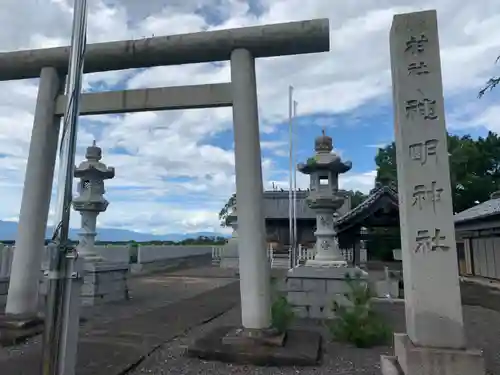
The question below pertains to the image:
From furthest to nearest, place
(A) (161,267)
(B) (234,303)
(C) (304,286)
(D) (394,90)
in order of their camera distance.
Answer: (A) (161,267), (B) (234,303), (C) (304,286), (D) (394,90)

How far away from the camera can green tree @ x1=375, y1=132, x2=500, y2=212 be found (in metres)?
22.5

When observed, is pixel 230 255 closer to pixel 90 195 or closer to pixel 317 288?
pixel 90 195

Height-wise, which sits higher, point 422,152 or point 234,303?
point 422,152

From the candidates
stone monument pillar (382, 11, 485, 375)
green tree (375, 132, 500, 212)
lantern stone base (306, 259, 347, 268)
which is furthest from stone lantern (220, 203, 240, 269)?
stone monument pillar (382, 11, 485, 375)

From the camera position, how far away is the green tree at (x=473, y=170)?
2252cm

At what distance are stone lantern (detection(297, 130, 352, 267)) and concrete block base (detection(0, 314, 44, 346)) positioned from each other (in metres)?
5.00

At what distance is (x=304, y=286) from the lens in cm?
772

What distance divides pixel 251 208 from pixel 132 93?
241cm

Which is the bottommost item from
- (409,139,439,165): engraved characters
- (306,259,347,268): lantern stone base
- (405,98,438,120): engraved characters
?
(306,259,347,268): lantern stone base

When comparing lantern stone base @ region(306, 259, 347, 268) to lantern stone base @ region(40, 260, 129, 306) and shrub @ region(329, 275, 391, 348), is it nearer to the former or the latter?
shrub @ region(329, 275, 391, 348)

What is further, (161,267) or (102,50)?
(161,267)

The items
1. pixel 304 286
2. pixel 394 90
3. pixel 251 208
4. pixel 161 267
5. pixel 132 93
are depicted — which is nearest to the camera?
pixel 394 90

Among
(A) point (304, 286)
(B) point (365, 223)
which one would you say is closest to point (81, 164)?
(A) point (304, 286)

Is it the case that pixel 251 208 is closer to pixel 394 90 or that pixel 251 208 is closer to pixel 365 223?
pixel 394 90
